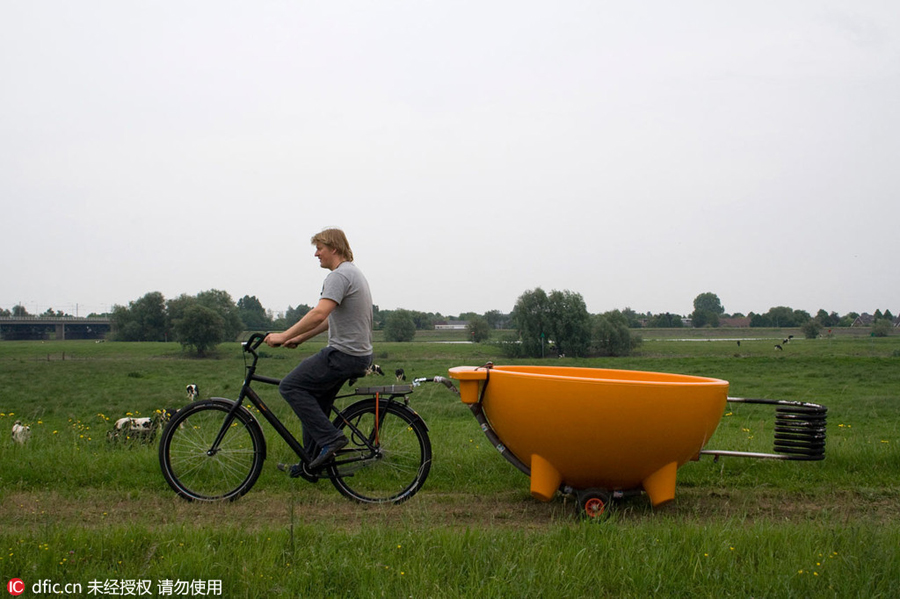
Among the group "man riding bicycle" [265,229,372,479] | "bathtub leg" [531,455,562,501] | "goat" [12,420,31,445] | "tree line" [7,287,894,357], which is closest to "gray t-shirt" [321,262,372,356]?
"man riding bicycle" [265,229,372,479]

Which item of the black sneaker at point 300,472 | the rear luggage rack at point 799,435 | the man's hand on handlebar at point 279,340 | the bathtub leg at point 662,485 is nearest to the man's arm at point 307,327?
the man's hand on handlebar at point 279,340

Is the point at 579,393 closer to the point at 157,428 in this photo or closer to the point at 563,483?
the point at 563,483

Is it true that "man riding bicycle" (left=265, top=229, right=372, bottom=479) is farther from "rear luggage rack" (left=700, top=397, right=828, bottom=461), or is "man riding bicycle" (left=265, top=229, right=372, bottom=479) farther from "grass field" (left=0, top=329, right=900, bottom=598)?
"rear luggage rack" (left=700, top=397, right=828, bottom=461)

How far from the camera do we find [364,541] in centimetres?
382

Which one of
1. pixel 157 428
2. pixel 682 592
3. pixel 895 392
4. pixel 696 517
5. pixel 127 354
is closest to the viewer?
pixel 682 592

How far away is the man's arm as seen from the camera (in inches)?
191

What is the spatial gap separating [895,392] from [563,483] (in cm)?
2962

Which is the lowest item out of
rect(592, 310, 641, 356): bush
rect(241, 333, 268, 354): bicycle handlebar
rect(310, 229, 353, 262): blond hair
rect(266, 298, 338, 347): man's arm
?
rect(592, 310, 641, 356): bush

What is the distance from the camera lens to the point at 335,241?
5191mm

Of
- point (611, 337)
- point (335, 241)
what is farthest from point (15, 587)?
point (611, 337)

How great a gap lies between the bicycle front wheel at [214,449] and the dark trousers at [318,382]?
0.50m

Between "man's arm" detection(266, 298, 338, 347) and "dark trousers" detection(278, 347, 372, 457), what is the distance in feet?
0.56

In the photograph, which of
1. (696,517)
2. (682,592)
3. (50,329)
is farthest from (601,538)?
(50,329)

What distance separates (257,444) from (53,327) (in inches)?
4626
